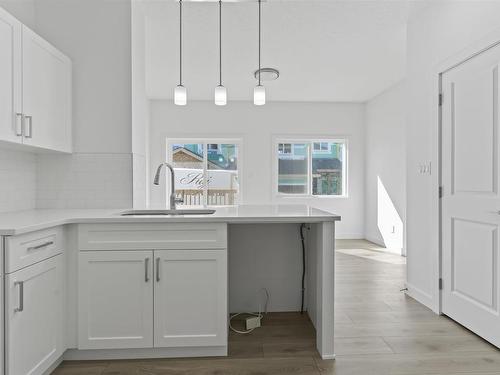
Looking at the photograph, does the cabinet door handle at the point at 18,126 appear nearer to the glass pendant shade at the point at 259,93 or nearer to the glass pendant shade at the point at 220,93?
the glass pendant shade at the point at 220,93

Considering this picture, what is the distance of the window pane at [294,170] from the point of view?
22.7ft

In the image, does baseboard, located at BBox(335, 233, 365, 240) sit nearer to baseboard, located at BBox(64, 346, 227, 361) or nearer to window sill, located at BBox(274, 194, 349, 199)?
window sill, located at BBox(274, 194, 349, 199)

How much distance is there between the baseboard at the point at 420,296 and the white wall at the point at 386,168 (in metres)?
2.20

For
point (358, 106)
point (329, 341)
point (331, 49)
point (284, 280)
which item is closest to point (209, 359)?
point (329, 341)

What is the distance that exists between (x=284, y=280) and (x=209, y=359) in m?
0.88

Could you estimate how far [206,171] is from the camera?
6.90 meters

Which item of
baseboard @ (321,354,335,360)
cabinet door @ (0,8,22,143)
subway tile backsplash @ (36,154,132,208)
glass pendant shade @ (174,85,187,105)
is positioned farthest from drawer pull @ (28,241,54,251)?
baseboard @ (321,354,335,360)

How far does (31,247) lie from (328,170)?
236 inches

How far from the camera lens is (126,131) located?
2.75m

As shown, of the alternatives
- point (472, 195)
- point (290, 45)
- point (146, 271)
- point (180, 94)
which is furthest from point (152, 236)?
point (290, 45)

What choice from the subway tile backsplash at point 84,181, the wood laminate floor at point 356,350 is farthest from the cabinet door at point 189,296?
the subway tile backsplash at point 84,181

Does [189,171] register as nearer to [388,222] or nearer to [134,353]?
A: [388,222]

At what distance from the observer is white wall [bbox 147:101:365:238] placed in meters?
6.68

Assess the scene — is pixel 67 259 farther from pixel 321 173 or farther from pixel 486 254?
pixel 321 173
